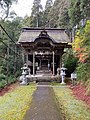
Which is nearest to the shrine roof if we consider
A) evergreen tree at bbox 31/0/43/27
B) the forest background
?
the forest background

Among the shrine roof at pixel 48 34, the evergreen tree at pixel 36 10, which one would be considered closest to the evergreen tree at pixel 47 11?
the evergreen tree at pixel 36 10

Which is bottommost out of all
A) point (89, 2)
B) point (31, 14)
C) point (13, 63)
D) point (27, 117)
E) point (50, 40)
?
point (27, 117)

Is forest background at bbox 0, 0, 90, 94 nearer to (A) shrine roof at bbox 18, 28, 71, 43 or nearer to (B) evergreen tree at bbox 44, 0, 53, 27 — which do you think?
(A) shrine roof at bbox 18, 28, 71, 43

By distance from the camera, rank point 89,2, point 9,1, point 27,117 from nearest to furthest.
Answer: point 27,117 < point 89,2 < point 9,1

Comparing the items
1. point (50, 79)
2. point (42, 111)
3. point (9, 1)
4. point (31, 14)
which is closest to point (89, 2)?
point (50, 79)

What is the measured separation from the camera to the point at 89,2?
22.2m

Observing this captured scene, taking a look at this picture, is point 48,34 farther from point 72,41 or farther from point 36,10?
point 36,10

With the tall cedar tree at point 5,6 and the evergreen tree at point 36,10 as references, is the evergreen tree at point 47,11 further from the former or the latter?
the tall cedar tree at point 5,6

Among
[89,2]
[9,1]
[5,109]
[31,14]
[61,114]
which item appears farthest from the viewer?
[31,14]

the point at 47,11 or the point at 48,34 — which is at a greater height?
the point at 47,11

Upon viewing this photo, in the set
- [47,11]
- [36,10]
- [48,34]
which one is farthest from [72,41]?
[36,10]

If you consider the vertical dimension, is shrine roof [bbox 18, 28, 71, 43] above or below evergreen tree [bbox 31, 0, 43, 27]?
below

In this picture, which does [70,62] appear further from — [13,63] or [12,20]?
[12,20]

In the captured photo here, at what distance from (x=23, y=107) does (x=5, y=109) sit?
0.66m
